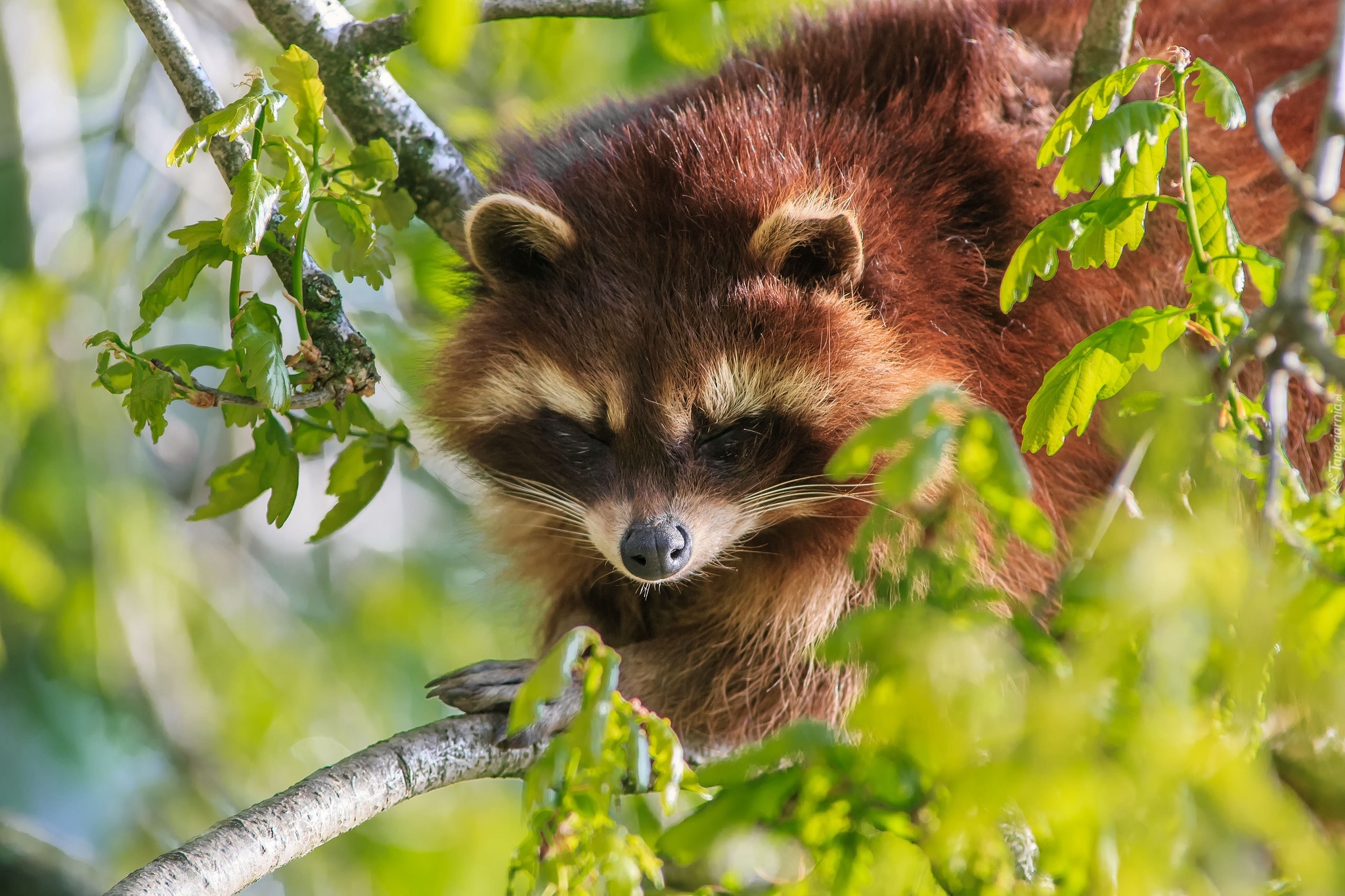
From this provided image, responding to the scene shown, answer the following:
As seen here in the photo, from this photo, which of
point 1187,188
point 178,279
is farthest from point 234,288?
point 1187,188

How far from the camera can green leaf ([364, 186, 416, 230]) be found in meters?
2.22

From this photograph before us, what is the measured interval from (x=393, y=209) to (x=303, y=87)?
38 cm

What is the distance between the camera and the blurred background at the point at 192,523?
358 cm

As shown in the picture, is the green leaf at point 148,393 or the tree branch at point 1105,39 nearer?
the green leaf at point 148,393

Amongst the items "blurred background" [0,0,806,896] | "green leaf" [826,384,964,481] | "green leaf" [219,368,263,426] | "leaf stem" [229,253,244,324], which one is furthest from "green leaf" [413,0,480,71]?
"blurred background" [0,0,806,896]

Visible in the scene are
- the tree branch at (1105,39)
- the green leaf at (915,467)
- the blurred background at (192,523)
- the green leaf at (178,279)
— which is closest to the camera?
the green leaf at (915,467)

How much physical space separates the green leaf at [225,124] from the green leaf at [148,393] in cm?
31

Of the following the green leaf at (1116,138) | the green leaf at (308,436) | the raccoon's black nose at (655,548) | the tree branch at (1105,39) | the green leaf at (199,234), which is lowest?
the green leaf at (1116,138)

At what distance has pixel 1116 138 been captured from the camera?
1.39m

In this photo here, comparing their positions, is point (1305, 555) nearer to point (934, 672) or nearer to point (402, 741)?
point (934, 672)

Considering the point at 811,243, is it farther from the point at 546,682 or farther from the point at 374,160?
the point at 546,682

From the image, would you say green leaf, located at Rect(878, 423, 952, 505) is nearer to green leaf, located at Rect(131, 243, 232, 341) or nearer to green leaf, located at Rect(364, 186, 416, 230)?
green leaf, located at Rect(131, 243, 232, 341)

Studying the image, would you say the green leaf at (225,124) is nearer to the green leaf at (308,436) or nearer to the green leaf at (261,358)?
the green leaf at (261,358)

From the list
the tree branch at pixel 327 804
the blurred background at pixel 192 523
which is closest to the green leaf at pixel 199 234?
the tree branch at pixel 327 804
